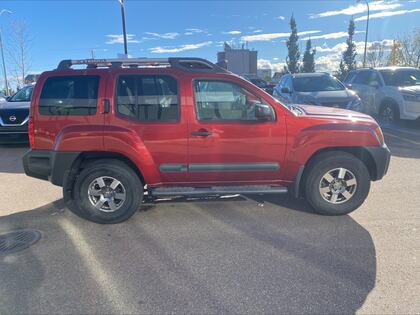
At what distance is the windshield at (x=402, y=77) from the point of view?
35.0ft

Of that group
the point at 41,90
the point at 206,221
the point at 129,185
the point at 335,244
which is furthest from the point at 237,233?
the point at 41,90

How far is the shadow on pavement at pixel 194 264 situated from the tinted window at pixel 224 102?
127 centimetres

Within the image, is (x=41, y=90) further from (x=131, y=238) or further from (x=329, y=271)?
(x=329, y=271)

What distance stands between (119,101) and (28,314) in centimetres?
242

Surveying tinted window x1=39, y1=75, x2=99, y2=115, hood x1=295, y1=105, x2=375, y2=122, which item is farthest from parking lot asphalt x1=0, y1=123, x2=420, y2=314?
tinted window x1=39, y1=75, x2=99, y2=115

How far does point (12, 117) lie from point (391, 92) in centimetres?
1055

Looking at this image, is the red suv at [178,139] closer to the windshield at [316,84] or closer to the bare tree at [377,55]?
the windshield at [316,84]

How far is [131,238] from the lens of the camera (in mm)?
3926

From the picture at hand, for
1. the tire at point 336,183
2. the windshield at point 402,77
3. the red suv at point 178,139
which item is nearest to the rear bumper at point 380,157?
the red suv at point 178,139

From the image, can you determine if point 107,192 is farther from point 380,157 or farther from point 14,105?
point 14,105

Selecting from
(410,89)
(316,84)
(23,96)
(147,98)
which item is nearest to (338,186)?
(147,98)

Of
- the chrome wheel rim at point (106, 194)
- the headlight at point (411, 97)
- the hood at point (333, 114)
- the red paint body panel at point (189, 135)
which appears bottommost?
the chrome wheel rim at point (106, 194)

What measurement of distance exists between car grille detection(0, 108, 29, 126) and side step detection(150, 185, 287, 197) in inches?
242

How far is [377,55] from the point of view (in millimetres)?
52344
